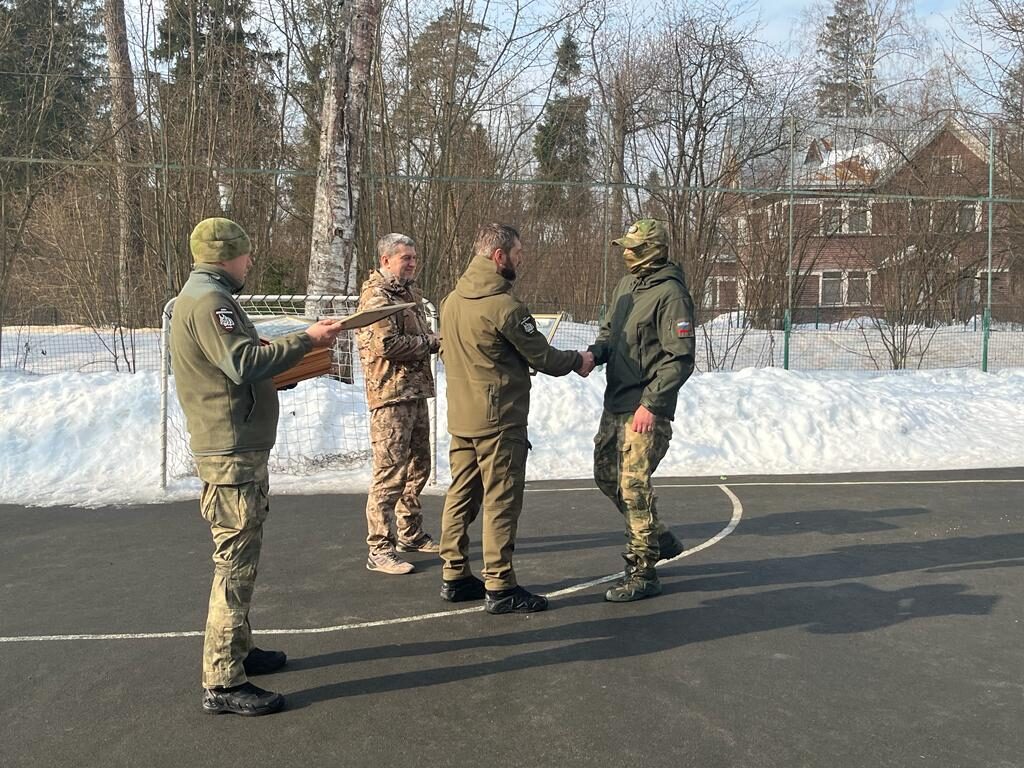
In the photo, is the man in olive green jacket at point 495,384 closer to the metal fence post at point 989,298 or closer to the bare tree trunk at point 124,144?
the bare tree trunk at point 124,144

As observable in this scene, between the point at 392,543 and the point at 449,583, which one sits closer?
the point at 449,583

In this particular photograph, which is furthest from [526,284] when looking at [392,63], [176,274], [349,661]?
[349,661]

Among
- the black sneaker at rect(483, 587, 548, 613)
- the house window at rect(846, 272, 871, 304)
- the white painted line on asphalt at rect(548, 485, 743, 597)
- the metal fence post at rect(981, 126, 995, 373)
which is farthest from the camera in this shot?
the house window at rect(846, 272, 871, 304)

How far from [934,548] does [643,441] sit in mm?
2685

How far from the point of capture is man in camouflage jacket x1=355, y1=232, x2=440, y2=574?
539 centimetres

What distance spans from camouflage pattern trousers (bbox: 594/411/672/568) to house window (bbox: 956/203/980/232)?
55.8 ft

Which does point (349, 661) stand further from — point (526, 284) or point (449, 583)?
point (526, 284)

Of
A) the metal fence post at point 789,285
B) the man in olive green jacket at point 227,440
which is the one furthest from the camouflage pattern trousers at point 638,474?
the metal fence post at point 789,285

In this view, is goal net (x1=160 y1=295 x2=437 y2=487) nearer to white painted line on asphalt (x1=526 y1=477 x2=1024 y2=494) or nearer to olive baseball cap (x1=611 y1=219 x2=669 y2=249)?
white painted line on asphalt (x1=526 y1=477 x2=1024 y2=494)

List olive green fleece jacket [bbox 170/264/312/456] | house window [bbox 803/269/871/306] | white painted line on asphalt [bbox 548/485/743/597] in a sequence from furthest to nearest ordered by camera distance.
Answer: house window [bbox 803/269/871/306] < white painted line on asphalt [bbox 548/485/743/597] < olive green fleece jacket [bbox 170/264/312/456]

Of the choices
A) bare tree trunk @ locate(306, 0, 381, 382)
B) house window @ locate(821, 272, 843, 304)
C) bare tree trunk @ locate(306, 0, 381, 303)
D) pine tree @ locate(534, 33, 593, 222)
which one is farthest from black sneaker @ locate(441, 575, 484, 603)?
house window @ locate(821, 272, 843, 304)

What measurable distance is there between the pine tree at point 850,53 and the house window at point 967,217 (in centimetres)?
1180

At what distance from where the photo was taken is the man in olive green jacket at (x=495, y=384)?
447 centimetres

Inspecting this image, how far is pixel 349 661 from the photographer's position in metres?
4.07
